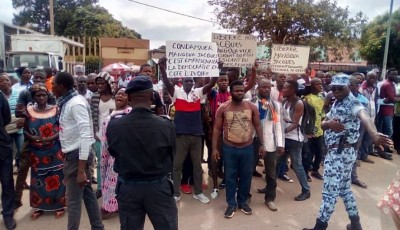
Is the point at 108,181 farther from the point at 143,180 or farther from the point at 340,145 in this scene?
the point at 340,145

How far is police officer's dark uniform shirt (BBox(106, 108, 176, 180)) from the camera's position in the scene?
8.13 feet

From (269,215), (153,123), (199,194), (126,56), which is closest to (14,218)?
(199,194)

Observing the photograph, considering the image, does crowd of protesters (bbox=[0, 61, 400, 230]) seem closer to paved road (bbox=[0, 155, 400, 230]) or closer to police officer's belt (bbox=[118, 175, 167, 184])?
police officer's belt (bbox=[118, 175, 167, 184])

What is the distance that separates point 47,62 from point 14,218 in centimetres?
1080

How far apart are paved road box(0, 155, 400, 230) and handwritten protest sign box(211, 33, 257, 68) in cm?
213

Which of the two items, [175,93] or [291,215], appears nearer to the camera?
[291,215]

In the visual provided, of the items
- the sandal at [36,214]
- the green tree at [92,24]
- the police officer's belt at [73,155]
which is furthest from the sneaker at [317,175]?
the green tree at [92,24]

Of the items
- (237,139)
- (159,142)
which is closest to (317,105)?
(237,139)

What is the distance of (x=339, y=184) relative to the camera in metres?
3.67

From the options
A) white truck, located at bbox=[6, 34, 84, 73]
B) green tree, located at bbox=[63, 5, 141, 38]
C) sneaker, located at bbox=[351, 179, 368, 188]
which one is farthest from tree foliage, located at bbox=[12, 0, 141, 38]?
sneaker, located at bbox=[351, 179, 368, 188]

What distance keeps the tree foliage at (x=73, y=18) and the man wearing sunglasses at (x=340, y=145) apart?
138 feet

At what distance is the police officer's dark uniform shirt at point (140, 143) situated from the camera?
2479 mm

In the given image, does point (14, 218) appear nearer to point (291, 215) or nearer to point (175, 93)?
point (175, 93)

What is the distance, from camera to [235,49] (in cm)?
576
